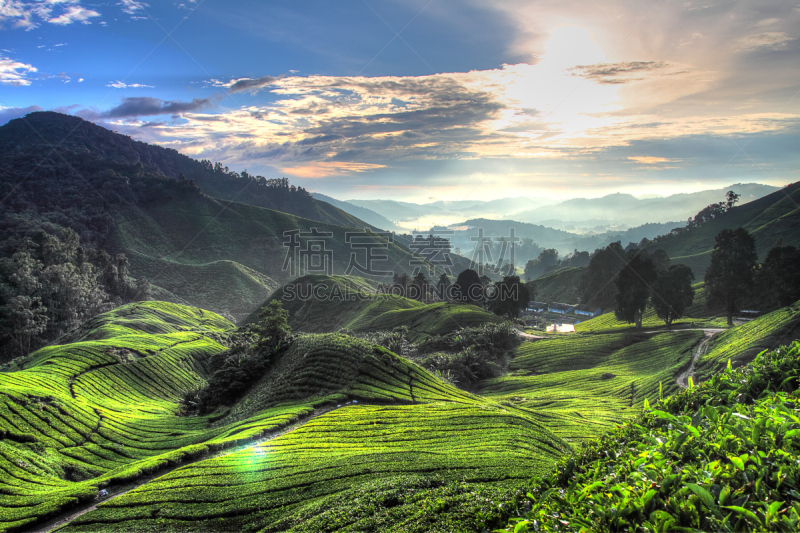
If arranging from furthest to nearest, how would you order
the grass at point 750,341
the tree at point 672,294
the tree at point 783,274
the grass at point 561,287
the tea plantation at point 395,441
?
1. the grass at point 561,287
2. the tree at point 672,294
3. the tree at point 783,274
4. the grass at point 750,341
5. the tea plantation at point 395,441

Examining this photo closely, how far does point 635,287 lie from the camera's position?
2549 inches

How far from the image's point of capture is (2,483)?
786 inches

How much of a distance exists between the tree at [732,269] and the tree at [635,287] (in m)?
8.55

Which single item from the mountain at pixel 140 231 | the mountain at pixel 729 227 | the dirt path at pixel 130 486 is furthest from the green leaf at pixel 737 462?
the mountain at pixel 729 227

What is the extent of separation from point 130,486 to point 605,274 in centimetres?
12322

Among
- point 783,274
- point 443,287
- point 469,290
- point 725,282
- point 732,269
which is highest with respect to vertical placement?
point 732,269

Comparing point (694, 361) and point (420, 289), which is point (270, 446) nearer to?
point (694, 361)

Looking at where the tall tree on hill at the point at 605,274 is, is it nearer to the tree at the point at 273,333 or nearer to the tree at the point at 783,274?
the tree at the point at 783,274

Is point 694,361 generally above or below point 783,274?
below

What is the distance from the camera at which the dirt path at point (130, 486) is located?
17.7 metres

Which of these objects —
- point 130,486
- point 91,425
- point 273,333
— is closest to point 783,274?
point 273,333

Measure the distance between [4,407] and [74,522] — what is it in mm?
14653

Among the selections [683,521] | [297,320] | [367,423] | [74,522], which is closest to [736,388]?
[683,521]

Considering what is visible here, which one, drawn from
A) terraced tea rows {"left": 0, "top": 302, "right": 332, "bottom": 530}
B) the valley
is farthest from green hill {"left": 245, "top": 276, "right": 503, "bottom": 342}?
terraced tea rows {"left": 0, "top": 302, "right": 332, "bottom": 530}
